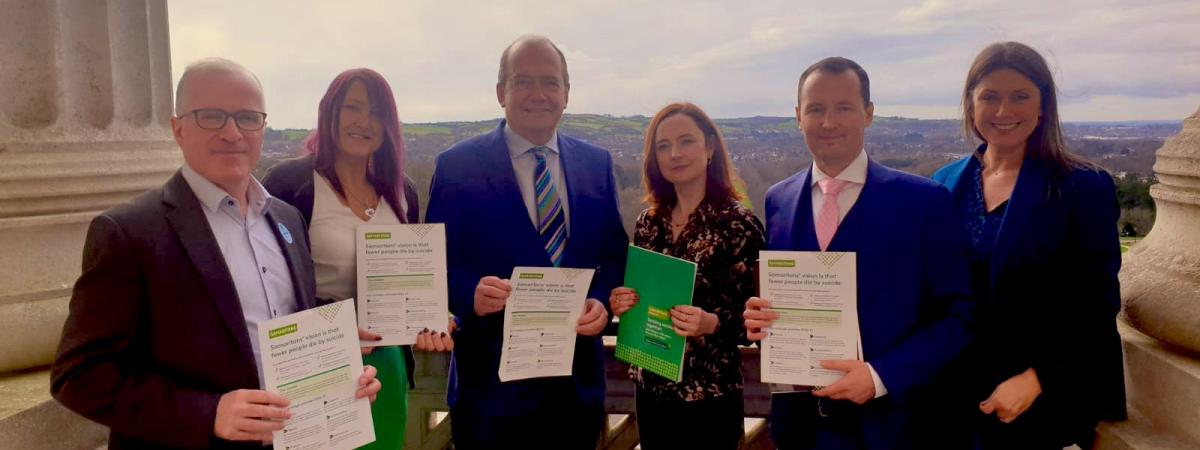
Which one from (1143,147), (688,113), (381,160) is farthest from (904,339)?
(381,160)

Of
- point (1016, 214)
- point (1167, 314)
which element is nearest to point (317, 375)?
point (1016, 214)

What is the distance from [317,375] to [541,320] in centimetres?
90

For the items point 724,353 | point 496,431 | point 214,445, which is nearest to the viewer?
point 214,445

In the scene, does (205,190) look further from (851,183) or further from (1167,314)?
(1167,314)

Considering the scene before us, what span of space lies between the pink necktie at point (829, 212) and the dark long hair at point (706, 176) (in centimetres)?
42

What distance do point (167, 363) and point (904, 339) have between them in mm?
2023

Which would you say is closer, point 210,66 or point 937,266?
point 210,66

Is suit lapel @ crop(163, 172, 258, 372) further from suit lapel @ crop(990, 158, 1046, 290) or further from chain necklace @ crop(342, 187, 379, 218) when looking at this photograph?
suit lapel @ crop(990, 158, 1046, 290)

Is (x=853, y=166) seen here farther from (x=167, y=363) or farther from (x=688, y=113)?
(x=167, y=363)

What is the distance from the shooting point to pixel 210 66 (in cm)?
183

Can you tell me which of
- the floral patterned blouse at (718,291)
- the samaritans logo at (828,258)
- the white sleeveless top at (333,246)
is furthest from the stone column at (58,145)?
the samaritans logo at (828,258)

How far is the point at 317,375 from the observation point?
1854 mm

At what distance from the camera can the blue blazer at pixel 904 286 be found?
2.13m

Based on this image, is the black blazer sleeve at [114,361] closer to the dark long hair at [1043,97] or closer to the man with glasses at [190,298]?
the man with glasses at [190,298]
